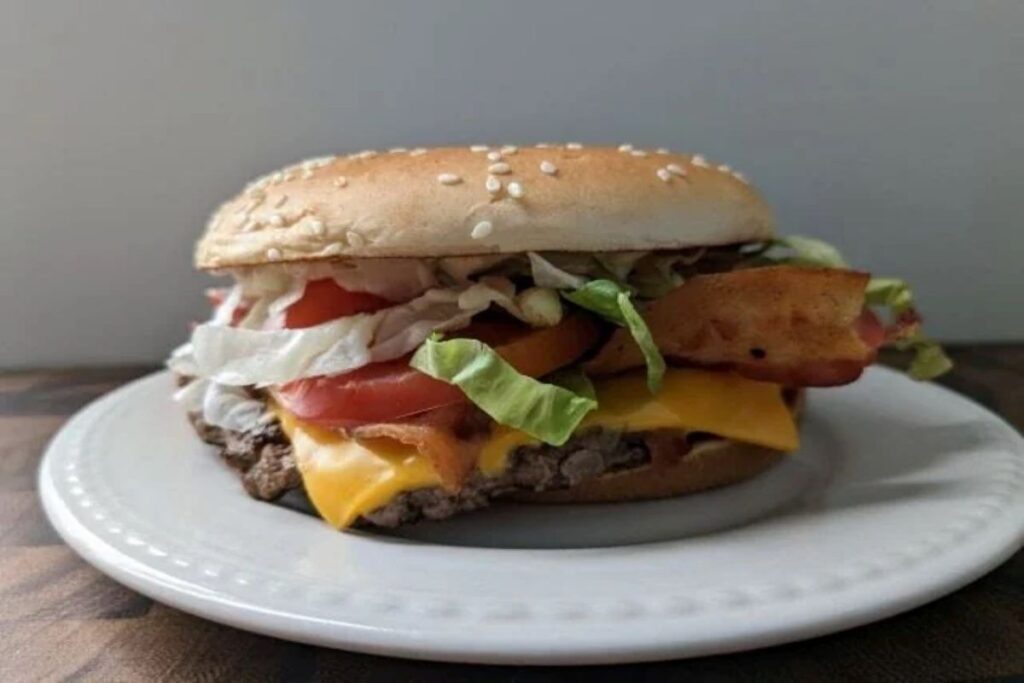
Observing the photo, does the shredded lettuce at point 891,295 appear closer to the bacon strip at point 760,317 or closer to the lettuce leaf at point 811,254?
the lettuce leaf at point 811,254

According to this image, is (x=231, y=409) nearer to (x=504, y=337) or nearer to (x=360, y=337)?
(x=360, y=337)

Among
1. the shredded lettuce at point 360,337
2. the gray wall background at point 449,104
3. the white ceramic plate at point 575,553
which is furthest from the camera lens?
the gray wall background at point 449,104

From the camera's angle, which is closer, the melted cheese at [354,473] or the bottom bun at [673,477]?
the melted cheese at [354,473]

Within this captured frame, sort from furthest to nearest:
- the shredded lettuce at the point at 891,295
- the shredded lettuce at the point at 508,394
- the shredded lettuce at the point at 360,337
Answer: the shredded lettuce at the point at 891,295 → the shredded lettuce at the point at 360,337 → the shredded lettuce at the point at 508,394

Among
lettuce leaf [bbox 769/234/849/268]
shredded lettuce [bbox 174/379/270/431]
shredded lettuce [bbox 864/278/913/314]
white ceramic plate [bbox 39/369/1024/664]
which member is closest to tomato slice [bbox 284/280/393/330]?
shredded lettuce [bbox 174/379/270/431]

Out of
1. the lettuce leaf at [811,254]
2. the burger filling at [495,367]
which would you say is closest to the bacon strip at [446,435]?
the burger filling at [495,367]

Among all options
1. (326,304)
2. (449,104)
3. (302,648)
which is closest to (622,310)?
(326,304)

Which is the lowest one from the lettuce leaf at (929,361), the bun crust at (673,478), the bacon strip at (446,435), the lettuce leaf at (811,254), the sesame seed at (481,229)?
the bun crust at (673,478)
